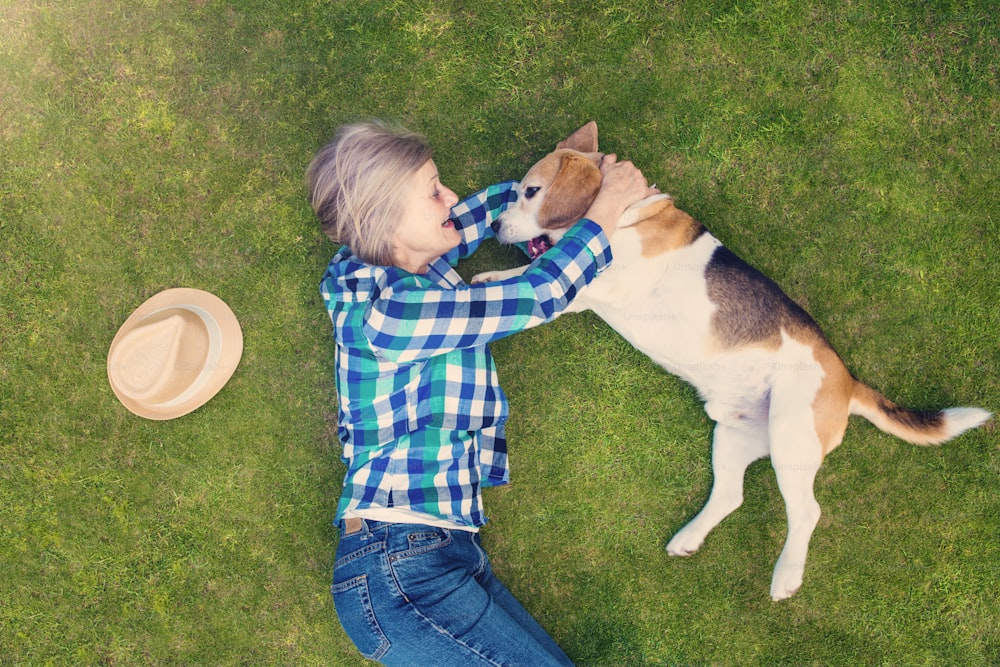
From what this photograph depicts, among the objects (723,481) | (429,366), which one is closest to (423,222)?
(429,366)

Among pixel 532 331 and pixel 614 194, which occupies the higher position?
pixel 614 194

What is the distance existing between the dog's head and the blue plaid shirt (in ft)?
0.88

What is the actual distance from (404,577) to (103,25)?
4.26 metres

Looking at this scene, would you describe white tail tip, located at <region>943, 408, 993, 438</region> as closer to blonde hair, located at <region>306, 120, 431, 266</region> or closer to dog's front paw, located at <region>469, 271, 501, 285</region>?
dog's front paw, located at <region>469, 271, 501, 285</region>

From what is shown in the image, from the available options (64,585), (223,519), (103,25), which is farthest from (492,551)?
(103,25)

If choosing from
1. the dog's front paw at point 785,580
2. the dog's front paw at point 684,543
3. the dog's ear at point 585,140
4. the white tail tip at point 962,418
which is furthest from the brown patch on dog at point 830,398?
the dog's ear at point 585,140

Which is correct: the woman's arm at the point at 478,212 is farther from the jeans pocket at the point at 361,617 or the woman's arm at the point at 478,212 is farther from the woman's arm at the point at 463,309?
the jeans pocket at the point at 361,617

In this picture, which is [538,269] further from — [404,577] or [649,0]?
[649,0]

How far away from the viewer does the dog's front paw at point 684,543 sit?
167 inches

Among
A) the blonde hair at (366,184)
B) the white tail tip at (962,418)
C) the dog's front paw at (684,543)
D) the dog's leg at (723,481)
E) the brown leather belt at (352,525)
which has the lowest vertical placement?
the dog's front paw at (684,543)

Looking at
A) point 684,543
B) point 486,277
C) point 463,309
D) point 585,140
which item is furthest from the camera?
point 684,543

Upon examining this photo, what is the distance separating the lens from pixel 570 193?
3512mm

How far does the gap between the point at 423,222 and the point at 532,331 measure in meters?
1.47

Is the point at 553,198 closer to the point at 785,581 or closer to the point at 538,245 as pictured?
the point at 538,245
